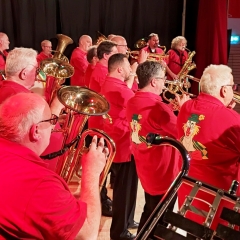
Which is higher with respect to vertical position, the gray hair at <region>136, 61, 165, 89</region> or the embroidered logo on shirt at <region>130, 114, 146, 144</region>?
the gray hair at <region>136, 61, 165, 89</region>

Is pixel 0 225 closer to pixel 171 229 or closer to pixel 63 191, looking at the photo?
pixel 63 191

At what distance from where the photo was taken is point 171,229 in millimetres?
1633

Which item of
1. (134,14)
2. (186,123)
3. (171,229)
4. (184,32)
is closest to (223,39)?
(184,32)

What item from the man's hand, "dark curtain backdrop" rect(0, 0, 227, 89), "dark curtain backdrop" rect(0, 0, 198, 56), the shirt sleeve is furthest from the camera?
"dark curtain backdrop" rect(0, 0, 198, 56)

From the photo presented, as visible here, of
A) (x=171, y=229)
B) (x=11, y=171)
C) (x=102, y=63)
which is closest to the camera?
(x=11, y=171)

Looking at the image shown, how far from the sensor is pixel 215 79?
2637 millimetres

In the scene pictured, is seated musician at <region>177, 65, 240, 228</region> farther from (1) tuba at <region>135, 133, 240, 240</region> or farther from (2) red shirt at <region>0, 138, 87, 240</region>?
(2) red shirt at <region>0, 138, 87, 240</region>

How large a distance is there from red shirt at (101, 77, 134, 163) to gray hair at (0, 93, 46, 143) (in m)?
1.96

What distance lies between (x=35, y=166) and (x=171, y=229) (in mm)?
602

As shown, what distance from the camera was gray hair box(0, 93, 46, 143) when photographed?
1.64 m

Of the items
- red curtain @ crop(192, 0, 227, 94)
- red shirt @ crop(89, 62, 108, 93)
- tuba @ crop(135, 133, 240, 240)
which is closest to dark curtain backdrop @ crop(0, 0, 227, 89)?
red curtain @ crop(192, 0, 227, 94)

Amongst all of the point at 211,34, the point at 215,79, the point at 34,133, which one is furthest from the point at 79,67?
the point at 34,133

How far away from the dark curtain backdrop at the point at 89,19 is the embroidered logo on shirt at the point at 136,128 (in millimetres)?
5884

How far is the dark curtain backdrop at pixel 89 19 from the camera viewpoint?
8273mm
